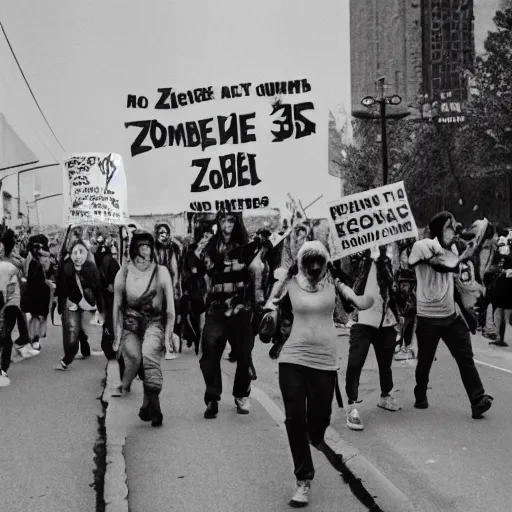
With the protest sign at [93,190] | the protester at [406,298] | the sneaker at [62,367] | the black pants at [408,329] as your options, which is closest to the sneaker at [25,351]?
the sneaker at [62,367]

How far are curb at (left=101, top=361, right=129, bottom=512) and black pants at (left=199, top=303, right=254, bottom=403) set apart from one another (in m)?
0.88

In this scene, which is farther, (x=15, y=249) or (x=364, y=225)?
(x=15, y=249)

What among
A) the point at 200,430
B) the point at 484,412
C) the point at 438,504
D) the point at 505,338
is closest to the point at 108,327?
the point at 200,430

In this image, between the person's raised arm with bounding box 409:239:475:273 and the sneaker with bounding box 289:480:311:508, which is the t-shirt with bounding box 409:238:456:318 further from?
the sneaker with bounding box 289:480:311:508

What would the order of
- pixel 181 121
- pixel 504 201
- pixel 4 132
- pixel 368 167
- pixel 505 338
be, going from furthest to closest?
pixel 368 167, pixel 504 201, pixel 4 132, pixel 505 338, pixel 181 121

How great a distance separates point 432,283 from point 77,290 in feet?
16.1

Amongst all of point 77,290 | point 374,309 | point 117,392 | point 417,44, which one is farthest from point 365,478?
point 417,44

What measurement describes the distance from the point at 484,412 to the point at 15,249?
6.75 m

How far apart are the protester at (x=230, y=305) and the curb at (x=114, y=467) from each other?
0.93 m

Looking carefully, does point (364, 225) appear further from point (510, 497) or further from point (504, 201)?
point (504, 201)

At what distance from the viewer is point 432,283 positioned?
7785mm

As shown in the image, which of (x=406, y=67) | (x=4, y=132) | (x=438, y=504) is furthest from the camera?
(x=406, y=67)

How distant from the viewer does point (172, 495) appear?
17.5ft

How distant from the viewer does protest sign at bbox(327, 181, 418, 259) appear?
26.3ft
